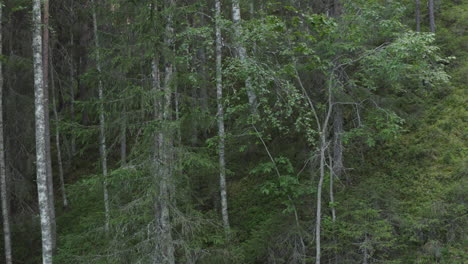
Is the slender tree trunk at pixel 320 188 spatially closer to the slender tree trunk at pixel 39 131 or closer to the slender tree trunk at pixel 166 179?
the slender tree trunk at pixel 166 179

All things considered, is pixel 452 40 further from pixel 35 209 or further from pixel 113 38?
pixel 35 209

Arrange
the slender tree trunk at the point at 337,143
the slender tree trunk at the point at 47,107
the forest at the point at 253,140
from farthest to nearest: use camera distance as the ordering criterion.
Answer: the slender tree trunk at the point at 47,107, the slender tree trunk at the point at 337,143, the forest at the point at 253,140

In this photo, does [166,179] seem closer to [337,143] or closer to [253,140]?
[253,140]

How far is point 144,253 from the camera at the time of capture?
7.93 meters

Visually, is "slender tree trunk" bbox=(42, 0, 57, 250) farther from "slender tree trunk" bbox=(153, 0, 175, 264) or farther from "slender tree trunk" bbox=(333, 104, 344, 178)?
"slender tree trunk" bbox=(333, 104, 344, 178)

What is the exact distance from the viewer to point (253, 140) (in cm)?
1220

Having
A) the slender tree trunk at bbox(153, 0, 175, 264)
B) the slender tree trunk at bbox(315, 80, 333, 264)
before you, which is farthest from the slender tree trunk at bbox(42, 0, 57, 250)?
the slender tree trunk at bbox(315, 80, 333, 264)

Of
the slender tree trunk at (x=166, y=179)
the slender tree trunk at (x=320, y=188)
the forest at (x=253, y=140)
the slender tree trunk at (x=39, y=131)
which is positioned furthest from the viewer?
the slender tree trunk at (x=39, y=131)

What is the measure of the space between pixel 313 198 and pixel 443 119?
553cm

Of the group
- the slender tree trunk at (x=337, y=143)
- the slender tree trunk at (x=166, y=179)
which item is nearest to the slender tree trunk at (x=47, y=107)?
the slender tree trunk at (x=166, y=179)

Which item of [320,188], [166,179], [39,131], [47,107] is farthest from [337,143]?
[47,107]

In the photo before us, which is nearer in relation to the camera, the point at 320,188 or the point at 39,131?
the point at 320,188

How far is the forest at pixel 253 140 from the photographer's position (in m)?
8.11

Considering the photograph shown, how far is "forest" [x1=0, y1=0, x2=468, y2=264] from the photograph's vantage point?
319 inches
